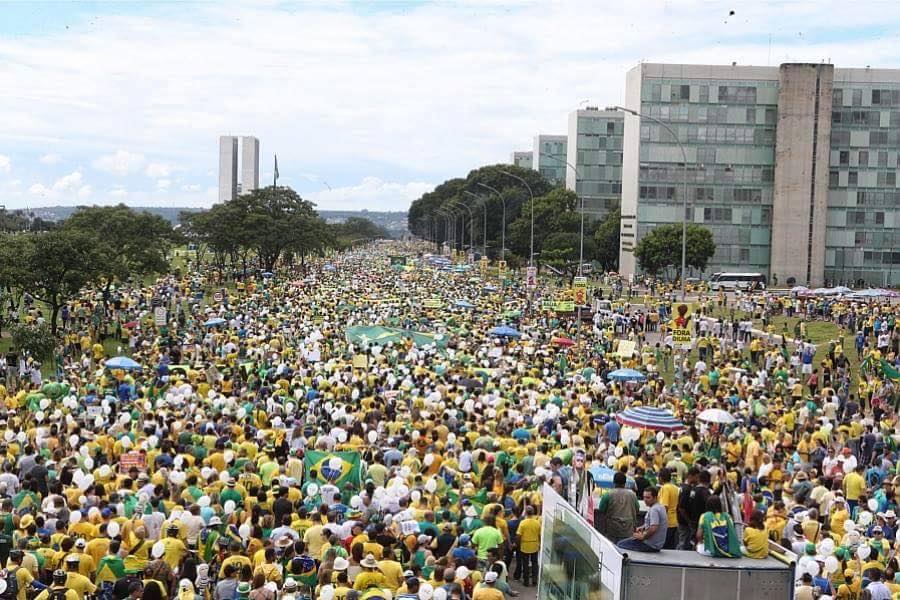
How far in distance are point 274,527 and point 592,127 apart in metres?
110

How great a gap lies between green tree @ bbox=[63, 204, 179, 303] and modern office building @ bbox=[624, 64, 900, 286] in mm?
37950

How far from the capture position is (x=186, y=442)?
18.2 meters

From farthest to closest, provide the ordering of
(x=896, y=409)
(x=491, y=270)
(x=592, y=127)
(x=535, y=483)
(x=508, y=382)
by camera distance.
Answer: (x=592, y=127)
(x=491, y=270)
(x=896, y=409)
(x=508, y=382)
(x=535, y=483)

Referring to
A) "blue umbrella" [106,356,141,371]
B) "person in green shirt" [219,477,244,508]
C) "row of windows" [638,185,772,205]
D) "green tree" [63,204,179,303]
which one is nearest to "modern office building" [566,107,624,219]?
"row of windows" [638,185,772,205]

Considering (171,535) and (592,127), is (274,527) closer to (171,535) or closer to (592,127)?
(171,535)

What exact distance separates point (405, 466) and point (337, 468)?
98 cm

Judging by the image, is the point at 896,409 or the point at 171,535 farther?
the point at 896,409

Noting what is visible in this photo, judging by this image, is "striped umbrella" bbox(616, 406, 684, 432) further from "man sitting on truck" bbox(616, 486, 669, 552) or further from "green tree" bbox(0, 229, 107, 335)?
"green tree" bbox(0, 229, 107, 335)

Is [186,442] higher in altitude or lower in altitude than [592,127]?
lower

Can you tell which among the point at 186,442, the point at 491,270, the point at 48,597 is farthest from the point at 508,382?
the point at 491,270

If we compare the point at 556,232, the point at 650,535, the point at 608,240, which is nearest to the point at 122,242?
the point at 556,232

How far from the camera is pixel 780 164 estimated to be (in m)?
87.3

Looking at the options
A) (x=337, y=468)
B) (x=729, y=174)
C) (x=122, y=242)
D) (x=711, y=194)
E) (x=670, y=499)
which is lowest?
(x=337, y=468)

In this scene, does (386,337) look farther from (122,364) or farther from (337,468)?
(337,468)
